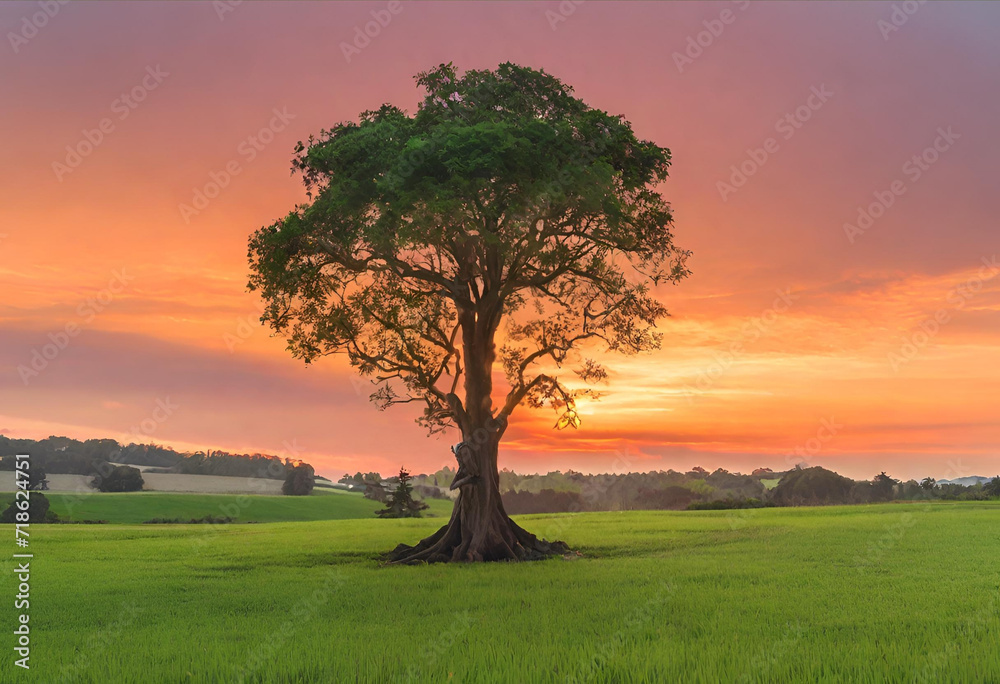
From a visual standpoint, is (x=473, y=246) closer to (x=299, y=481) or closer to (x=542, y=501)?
(x=542, y=501)

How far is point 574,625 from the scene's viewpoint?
13828 millimetres

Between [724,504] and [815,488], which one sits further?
[815,488]

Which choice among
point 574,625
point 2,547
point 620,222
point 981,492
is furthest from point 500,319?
point 981,492

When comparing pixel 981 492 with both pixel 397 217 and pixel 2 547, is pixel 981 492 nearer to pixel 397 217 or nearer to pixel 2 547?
pixel 397 217

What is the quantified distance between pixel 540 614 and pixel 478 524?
13488 mm

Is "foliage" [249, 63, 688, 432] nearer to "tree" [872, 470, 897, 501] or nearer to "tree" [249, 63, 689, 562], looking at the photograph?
"tree" [249, 63, 689, 562]

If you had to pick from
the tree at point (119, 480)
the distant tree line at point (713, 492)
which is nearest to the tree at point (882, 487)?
the distant tree line at point (713, 492)

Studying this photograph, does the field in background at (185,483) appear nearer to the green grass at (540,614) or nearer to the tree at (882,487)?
the green grass at (540,614)

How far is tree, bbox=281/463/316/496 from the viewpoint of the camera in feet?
297

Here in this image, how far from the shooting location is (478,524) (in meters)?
28.2

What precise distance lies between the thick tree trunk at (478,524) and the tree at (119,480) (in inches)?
2462

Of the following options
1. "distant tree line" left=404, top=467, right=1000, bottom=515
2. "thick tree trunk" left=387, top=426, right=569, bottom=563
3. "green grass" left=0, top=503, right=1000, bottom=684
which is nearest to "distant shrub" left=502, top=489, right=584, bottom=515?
"distant tree line" left=404, top=467, right=1000, bottom=515

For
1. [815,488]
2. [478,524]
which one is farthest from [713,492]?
[478,524]

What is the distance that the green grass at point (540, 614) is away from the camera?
10742 millimetres
